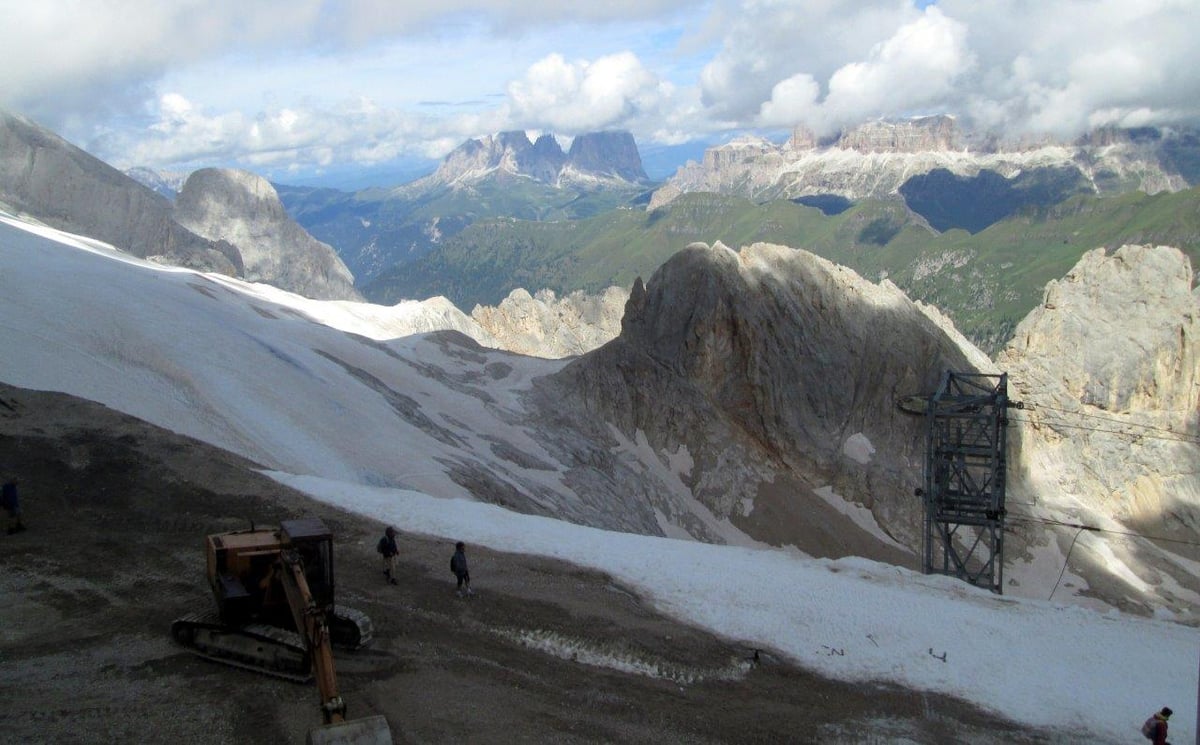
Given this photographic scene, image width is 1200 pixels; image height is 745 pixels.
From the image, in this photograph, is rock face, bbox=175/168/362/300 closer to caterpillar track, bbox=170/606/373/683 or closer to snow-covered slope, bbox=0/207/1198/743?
snow-covered slope, bbox=0/207/1198/743

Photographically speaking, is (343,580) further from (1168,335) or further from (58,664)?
(1168,335)

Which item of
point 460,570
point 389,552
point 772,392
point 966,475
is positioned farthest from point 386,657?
point 772,392

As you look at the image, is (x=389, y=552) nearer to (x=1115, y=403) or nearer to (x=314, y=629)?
(x=314, y=629)

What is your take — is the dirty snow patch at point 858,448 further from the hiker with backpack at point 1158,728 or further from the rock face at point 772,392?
the hiker with backpack at point 1158,728

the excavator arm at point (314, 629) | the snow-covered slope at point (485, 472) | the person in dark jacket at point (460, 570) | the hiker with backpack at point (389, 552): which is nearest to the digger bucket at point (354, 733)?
the excavator arm at point (314, 629)

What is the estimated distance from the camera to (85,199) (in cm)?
13338

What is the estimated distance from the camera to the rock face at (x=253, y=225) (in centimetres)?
17950

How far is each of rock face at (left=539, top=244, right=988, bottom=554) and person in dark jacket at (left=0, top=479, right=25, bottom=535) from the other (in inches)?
1543

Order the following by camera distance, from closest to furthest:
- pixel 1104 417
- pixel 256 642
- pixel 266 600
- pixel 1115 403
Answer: pixel 256 642 < pixel 266 600 < pixel 1104 417 < pixel 1115 403

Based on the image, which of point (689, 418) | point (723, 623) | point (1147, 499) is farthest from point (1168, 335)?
point (723, 623)

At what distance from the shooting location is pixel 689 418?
6719cm

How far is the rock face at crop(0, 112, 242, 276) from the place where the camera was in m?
126

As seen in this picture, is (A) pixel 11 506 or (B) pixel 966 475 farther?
(B) pixel 966 475

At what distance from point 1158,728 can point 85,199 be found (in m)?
150
